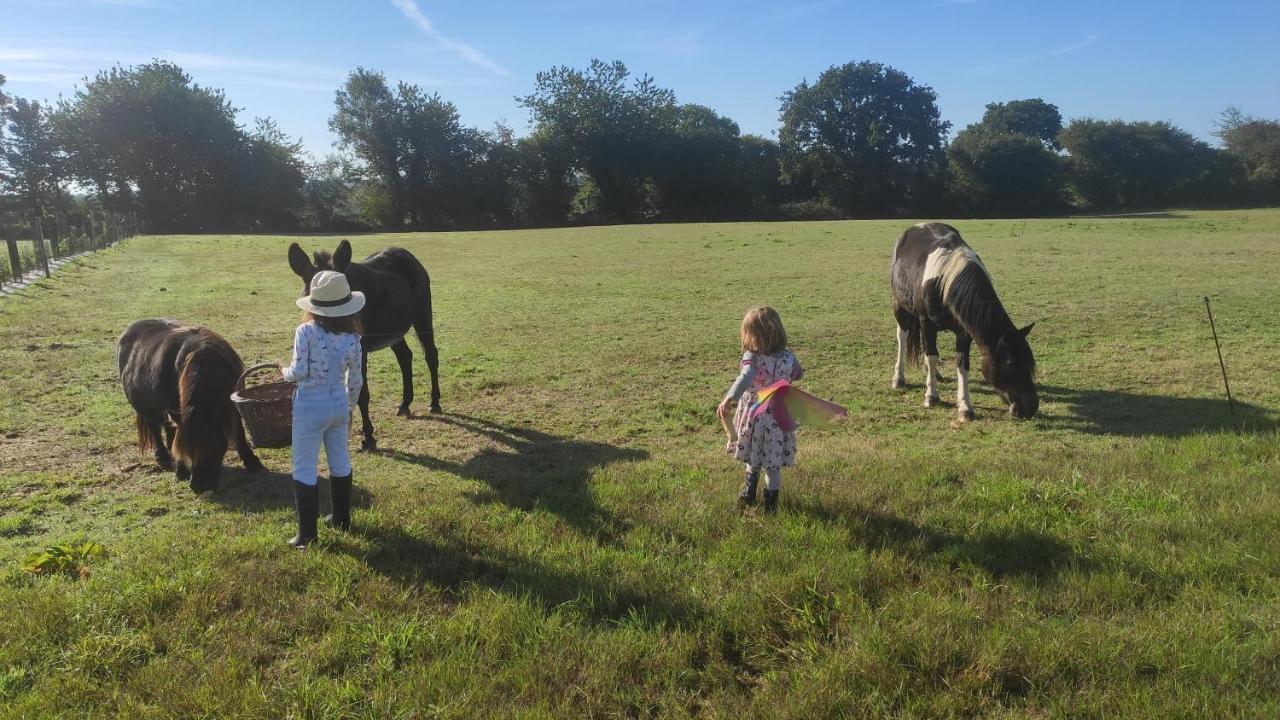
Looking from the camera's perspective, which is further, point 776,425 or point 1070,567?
point 776,425

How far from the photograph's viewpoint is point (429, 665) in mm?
2986

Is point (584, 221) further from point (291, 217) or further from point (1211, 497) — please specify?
point (1211, 497)

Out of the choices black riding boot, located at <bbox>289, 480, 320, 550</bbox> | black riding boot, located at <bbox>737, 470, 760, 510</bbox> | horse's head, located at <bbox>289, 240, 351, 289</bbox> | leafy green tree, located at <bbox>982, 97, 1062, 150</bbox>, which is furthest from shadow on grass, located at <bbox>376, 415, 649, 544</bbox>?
leafy green tree, located at <bbox>982, 97, 1062, 150</bbox>

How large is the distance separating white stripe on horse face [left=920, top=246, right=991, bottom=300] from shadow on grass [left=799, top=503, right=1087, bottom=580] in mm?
4005

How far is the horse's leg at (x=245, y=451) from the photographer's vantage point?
546 cm

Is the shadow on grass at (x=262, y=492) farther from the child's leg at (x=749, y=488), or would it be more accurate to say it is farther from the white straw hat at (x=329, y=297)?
the child's leg at (x=749, y=488)

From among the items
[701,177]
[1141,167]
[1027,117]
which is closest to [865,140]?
[701,177]

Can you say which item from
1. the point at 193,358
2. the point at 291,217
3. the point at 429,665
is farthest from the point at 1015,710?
the point at 291,217

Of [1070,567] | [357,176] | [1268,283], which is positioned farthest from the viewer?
[357,176]

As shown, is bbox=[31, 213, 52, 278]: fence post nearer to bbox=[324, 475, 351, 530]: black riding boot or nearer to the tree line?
bbox=[324, 475, 351, 530]: black riding boot

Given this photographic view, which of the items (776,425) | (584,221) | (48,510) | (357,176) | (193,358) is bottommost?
(48,510)

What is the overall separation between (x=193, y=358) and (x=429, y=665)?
11.9 ft

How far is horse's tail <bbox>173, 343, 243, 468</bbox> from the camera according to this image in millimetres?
5133

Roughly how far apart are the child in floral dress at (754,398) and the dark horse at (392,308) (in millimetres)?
3730
